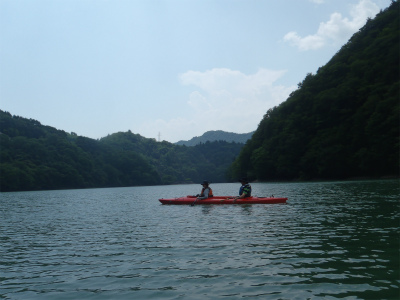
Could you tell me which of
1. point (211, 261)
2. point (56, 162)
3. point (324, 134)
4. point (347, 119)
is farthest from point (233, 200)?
point (56, 162)

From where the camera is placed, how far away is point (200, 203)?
22984mm

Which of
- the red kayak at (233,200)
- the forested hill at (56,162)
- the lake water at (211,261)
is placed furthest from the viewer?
the forested hill at (56,162)

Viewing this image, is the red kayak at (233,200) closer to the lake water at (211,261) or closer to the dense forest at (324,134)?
the lake water at (211,261)

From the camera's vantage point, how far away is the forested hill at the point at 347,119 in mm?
53875

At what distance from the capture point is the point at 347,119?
6228 centimetres

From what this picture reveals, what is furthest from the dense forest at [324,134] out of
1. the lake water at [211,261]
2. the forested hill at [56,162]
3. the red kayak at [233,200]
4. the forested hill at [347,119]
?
the lake water at [211,261]

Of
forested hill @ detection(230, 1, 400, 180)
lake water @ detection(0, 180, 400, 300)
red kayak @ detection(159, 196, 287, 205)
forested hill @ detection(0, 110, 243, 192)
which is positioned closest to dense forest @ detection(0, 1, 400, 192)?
forested hill @ detection(230, 1, 400, 180)

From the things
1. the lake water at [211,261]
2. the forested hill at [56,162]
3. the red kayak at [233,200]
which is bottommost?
the lake water at [211,261]

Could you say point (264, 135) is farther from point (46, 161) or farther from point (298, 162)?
point (46, 161)

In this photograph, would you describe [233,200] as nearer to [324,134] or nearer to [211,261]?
[211,261]

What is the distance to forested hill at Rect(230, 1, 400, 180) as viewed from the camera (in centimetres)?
5388

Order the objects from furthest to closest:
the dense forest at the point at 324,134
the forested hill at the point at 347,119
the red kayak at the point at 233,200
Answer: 1. the dense forest at the point at 324,134
2. the forested hill at the point at 347,119
3. the red kayak at the point at 233,200

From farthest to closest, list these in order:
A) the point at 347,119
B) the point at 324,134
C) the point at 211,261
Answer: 1. the point at 324,134
2. the point at 347,119
3. the point at 211,261

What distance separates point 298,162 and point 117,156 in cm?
9394
